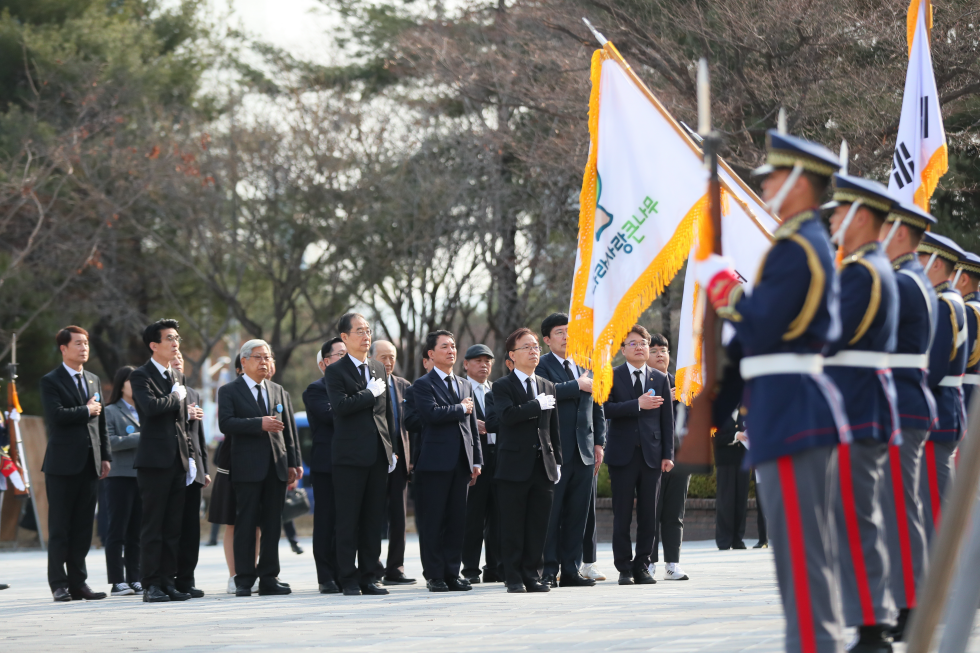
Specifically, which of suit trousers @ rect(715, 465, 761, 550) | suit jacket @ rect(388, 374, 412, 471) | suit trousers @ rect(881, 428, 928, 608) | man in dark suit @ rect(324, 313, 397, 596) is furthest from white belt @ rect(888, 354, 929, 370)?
suit trousers @ rect(715, 465, 761, 550)

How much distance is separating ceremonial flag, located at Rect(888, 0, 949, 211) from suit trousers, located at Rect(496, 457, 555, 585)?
3352 millimetres

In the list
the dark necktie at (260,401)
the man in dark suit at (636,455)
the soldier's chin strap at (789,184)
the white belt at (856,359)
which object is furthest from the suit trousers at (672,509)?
the soldier's chin strap at (789,184)

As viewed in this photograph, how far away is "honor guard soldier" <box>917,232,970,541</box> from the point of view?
6992mm

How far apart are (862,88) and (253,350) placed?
26.7 feet

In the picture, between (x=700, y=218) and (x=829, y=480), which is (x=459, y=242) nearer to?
(x=700, y=218)

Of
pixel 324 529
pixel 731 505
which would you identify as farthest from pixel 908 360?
pixel 731 505

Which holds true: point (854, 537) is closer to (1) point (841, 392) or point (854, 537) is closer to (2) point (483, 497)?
(1) point (841, 392)

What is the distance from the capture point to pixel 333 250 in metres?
24.0

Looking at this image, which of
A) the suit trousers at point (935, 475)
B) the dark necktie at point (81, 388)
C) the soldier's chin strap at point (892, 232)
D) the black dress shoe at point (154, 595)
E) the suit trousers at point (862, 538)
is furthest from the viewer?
the dark necktie at point (81, 388)

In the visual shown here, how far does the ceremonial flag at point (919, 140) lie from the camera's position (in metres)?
9.14

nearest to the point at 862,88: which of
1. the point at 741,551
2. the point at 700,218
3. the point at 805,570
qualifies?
the point at 741,551

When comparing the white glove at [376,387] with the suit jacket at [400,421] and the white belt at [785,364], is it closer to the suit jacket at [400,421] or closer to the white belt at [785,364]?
the suit jacket at [400,421]

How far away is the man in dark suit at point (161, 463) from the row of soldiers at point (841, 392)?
571cm

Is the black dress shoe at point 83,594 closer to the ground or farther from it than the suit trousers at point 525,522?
closer to the ground
